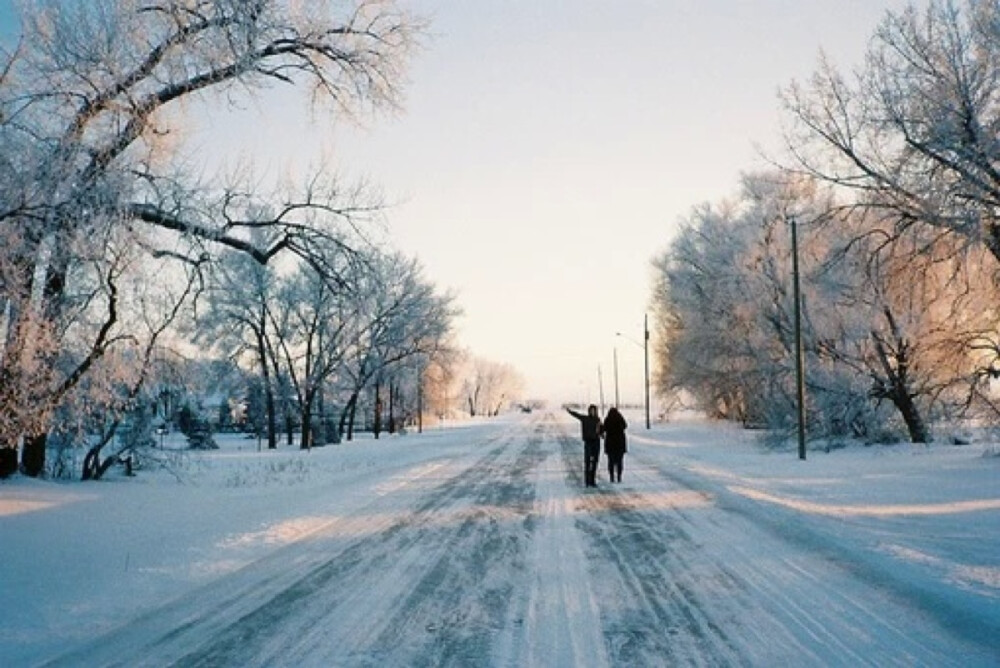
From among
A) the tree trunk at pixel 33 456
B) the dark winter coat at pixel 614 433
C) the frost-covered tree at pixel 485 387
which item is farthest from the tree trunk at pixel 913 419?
the frost-covered tree at pixel 485 387

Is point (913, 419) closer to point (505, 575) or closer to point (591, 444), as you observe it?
point (591, 444)

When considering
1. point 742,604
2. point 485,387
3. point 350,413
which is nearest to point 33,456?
point 742,604

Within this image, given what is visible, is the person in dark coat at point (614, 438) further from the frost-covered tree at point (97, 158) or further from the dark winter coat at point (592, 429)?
the frost-covered tree at point (97, 158)

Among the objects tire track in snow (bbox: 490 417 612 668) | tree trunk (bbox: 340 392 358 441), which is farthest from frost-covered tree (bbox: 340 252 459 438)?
tire track in snow (bbox: 490 417 612 668)

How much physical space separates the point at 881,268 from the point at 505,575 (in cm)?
1506

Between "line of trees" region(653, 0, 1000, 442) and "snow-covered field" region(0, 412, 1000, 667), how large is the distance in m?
5.38

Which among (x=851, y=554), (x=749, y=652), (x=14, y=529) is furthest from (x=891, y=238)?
(x=14, y=529)

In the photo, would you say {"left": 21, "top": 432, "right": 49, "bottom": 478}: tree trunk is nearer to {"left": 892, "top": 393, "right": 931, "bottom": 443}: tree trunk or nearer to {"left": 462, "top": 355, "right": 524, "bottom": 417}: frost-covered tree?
{"left": 892, "top": 393, "right": 931, "bottom": 443}: tree trunk

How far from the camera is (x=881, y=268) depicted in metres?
17.7

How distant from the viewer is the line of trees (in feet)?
46.1

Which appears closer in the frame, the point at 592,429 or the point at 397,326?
the point at 592,429

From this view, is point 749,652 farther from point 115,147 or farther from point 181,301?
point 181,301

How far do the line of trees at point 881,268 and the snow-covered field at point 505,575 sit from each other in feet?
17.6

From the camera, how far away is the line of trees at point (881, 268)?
554 inches
